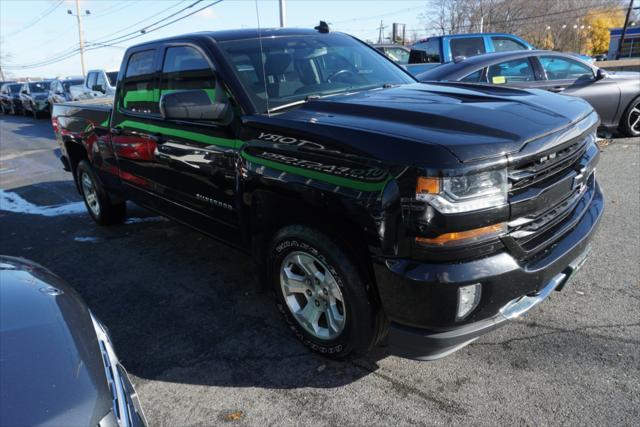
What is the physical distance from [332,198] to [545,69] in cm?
653

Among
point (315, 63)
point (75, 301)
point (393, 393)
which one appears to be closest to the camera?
point (75, 301)

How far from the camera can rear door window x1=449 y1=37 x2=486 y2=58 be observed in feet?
34.0

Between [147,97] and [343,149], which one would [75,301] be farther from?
[147,97]

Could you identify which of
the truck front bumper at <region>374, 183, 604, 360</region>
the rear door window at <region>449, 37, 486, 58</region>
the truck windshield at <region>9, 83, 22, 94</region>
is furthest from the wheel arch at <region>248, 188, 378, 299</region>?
the truck windshield at <region>9, 83, 22, 94</region>

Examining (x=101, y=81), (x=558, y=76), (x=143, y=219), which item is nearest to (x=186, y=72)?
(x=143, y=219)

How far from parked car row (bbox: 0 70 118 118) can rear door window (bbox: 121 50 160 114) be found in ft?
29.8

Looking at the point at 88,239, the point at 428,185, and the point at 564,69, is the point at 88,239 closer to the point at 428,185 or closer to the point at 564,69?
the point at 428,185

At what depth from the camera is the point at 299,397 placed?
2633 millimetres

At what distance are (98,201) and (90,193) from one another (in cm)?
34

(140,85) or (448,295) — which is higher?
(140,85)

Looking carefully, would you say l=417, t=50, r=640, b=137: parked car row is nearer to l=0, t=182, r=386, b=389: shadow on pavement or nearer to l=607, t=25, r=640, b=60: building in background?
l=0, t=182, r=386, b=389: shadow on pavement

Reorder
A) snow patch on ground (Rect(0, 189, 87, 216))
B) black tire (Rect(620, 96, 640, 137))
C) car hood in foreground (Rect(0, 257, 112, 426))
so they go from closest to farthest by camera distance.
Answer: car hood in foreground (Rect(0, 257, 112, 426)), snow patch on ground (Rect(0, 189, 87, 216)), black tire (Rect(620, 96, 640, 137))

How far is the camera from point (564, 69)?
7.59 metres

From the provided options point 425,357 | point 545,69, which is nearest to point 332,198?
point 425,357
